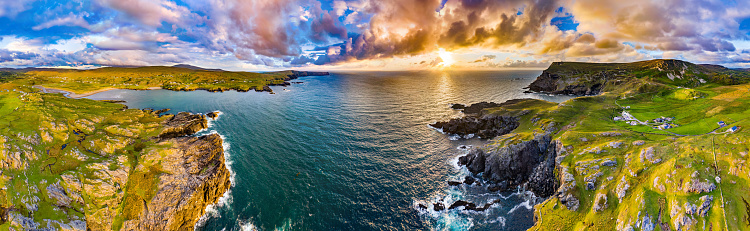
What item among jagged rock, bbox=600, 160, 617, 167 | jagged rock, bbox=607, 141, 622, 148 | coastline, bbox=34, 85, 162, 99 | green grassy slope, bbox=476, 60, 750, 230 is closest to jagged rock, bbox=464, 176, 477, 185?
green grassy slope, bbox=476, 60, 750, 230

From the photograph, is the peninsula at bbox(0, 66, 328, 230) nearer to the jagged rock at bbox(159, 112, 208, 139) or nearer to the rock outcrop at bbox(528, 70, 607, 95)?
the jagged rock at bbox(159, 112, 208, 139)

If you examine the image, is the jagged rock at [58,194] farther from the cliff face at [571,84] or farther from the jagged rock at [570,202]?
the cliff face at [571,84]

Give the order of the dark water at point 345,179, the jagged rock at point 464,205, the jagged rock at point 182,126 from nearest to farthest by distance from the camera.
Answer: the dark water at point 345,179
the jagged rock at point 464,205
the jagged rock at point 182,126

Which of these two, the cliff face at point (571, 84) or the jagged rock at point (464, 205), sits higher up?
the cliff face at point (571, 84)

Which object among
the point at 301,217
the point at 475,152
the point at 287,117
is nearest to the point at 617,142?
the point at 475,152

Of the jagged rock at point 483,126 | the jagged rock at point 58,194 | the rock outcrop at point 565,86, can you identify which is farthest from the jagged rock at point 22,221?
the rock outcrop at point 565,86

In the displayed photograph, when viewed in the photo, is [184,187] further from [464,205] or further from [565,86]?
[565,86]
